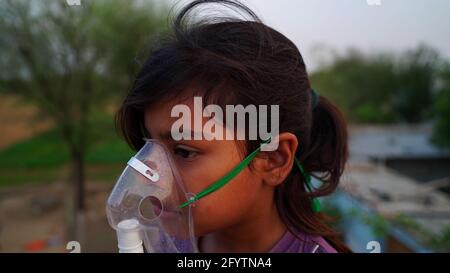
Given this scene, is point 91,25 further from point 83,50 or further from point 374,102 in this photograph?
point 374,102

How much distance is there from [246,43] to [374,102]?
14.5 metres

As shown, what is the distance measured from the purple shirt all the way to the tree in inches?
127

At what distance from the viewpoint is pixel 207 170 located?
104cm

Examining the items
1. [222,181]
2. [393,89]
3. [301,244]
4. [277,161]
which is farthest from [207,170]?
[393,89]

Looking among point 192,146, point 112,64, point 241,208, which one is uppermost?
point 112,64

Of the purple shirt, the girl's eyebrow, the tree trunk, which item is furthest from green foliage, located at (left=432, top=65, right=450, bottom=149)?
the girl's eyebrow

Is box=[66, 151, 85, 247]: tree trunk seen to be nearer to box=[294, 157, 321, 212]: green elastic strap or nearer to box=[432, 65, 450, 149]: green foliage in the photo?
box=[294, 157, 321, 212]: green elastic strap

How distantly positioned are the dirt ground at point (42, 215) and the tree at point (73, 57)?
184 cm

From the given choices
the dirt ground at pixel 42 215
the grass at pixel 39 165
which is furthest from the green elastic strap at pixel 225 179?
the grass at pixel 39 165

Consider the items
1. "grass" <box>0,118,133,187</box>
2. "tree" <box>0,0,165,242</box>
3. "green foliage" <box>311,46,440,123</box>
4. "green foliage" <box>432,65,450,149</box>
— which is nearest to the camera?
"tree" <box>0,0,165,242</box>

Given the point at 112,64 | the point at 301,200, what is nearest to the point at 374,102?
the point at 112,64

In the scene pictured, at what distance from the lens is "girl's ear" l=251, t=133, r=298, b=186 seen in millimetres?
1101

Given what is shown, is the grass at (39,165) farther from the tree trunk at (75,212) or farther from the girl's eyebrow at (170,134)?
the girl's eyebrow at (170,134)
